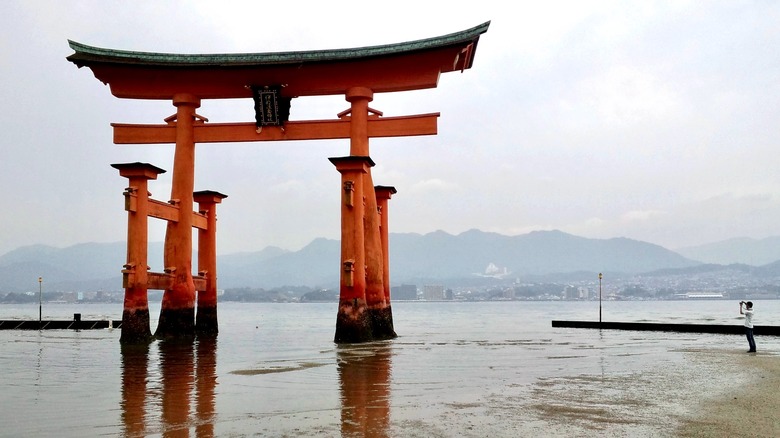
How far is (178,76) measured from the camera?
25562mm

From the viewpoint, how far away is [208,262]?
93.4 ft

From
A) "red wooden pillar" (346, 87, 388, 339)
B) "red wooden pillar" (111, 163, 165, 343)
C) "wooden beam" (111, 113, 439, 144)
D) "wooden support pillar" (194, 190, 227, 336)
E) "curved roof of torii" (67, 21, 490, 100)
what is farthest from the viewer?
"wooden support pillar" (194, 190, 227, 336)

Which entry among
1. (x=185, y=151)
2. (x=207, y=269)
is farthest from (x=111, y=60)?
(x=207, y=269)

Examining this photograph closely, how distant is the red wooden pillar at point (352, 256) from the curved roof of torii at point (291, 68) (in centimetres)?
350

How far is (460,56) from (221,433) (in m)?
18.5

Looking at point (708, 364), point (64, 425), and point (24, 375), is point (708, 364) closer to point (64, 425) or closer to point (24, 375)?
point (64, 425)

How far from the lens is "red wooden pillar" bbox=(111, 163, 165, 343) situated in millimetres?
23000

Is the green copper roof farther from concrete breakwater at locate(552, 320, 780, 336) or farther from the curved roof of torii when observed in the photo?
concrete breakwater at locate(552, 320, 780, 336)

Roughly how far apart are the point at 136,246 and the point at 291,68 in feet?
26.1

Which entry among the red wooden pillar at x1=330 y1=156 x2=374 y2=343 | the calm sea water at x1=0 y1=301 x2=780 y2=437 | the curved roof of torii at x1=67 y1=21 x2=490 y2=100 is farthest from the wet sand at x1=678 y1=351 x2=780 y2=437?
the curved roof of torii at x1=67 y1=21 x2=490 y2=100

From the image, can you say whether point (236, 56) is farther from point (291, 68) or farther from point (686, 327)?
point (686, 327)

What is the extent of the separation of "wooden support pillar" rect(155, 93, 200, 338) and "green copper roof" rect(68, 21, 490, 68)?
5.39 ft

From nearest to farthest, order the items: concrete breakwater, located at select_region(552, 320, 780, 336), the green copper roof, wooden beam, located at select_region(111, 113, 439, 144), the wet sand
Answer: the wet sand, the green copper roof, wooden beam, located at select_region(111, 113, 439, 144), concrete breakwater, located at select_region(552, 320, 780, 336)

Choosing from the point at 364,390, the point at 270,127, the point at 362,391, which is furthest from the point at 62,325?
the point at 362,391
